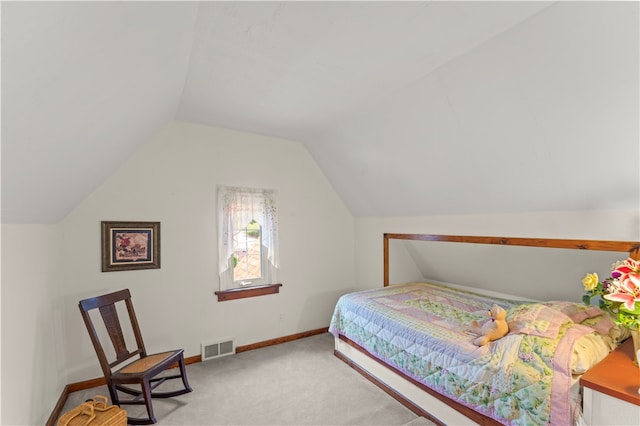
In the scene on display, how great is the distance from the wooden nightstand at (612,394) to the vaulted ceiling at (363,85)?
1.18m

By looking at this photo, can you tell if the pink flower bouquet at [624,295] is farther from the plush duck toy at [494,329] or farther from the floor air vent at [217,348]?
the floor air vent at [217,348]

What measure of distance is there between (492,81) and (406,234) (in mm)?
2128

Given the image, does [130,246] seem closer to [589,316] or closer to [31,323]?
[31,323]

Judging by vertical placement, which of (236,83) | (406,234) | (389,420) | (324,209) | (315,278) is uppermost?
(236,83)

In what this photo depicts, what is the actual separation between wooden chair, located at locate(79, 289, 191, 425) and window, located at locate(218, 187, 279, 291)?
3.19 ft

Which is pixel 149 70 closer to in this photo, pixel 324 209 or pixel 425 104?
pixel 425 104

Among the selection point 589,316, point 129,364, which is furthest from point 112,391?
point 589,316

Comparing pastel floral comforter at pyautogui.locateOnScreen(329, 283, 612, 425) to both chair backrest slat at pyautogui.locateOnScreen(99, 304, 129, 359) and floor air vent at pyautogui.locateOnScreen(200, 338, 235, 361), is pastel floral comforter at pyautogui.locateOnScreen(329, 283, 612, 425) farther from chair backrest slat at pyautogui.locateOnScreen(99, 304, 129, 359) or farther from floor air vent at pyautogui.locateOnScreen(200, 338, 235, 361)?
chair backrest slat at pyautogui.locateOnScreen(99, 304, 129, 359)

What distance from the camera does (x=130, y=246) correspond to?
3.11m

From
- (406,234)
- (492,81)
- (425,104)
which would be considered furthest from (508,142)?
(406,234)

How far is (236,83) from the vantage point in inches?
96.6

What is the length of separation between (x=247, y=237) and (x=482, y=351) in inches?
105

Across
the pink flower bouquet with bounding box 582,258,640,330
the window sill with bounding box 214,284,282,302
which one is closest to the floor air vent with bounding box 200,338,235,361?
the window sill with bounding box 214,284,282,302

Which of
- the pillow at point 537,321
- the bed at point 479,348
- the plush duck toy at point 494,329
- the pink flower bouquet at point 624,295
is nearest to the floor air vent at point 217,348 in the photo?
the bed at point 479,348
